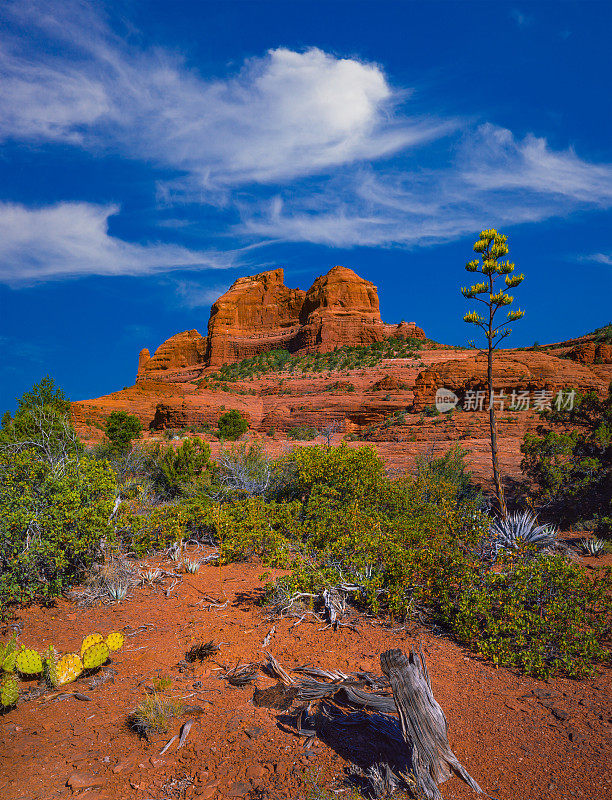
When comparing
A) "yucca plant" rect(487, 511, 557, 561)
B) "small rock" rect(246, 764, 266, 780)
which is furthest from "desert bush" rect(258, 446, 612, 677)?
→ "small rock" rect(246, 764, 266, 780)

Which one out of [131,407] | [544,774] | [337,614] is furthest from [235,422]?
[544,774]

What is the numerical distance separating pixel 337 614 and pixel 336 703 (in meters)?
1.70

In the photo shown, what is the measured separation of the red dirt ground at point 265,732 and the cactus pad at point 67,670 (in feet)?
0.47

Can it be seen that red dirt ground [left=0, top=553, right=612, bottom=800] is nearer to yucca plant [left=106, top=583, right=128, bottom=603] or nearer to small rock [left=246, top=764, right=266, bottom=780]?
small rock [left=246, top=764, right=266, bottom=780]

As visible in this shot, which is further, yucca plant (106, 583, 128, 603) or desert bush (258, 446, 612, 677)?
yucca plant (106, 583, 128, 603)

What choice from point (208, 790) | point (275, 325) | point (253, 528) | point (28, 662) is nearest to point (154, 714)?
point (208, 790)

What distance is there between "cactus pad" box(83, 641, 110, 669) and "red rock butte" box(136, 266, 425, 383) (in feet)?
220

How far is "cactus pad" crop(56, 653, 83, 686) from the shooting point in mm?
4238

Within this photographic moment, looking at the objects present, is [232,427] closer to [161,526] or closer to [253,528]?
[161,526]

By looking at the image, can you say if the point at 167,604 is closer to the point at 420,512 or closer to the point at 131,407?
the point at 420,512

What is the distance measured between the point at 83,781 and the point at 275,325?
88.0 metres

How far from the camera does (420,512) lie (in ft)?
27.5

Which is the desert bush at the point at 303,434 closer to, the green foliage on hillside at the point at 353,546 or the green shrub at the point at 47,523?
the green foliage on hillside at the point at 353,546

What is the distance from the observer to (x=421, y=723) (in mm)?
2971
